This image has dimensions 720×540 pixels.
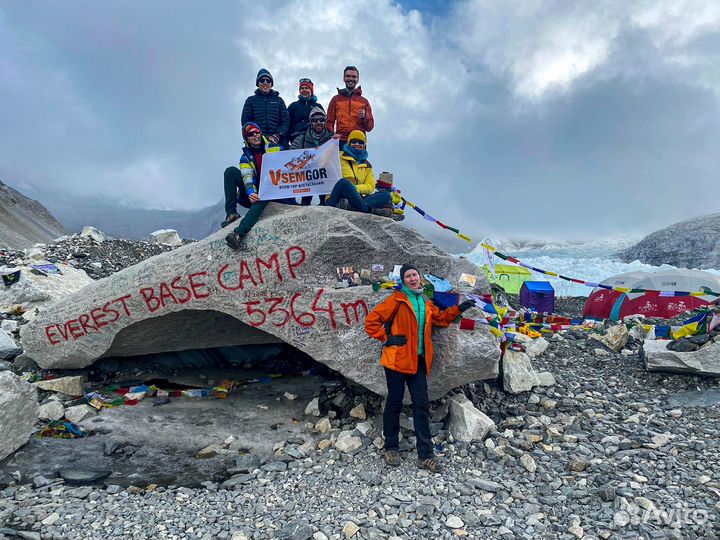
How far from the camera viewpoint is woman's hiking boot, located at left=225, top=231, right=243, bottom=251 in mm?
7738

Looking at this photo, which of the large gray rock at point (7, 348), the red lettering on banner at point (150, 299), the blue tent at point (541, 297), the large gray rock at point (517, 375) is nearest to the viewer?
the large gray rock at point (517, 375)

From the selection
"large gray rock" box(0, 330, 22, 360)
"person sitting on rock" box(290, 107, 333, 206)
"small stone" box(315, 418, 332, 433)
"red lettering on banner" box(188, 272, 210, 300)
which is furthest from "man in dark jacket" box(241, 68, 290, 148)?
"large gray rock" box(0, 330, 22, 360)

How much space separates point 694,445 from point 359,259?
5.50 metres

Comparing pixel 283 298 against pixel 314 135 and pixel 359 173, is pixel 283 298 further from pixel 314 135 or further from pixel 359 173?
pixel 314 135

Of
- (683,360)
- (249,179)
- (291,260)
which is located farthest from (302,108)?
(683,360)

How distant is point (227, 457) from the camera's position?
6.46 metres

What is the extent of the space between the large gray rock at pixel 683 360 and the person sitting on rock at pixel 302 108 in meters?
8.63

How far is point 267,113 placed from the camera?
10.1 m

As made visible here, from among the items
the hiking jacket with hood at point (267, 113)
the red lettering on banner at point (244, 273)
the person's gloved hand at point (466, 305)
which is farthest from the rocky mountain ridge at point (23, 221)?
the person's gloved hand at point (466, 305)

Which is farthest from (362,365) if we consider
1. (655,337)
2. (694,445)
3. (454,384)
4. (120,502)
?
(655,337)

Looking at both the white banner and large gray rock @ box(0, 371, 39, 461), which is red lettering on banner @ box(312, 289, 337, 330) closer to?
the white banner

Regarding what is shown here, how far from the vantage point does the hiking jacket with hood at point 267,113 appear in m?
10.1

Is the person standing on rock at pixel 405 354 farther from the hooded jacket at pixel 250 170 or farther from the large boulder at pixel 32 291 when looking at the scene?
the large boulder at pixel 32 291

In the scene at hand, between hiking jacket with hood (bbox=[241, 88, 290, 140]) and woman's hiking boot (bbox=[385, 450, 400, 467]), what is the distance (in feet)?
24.0
